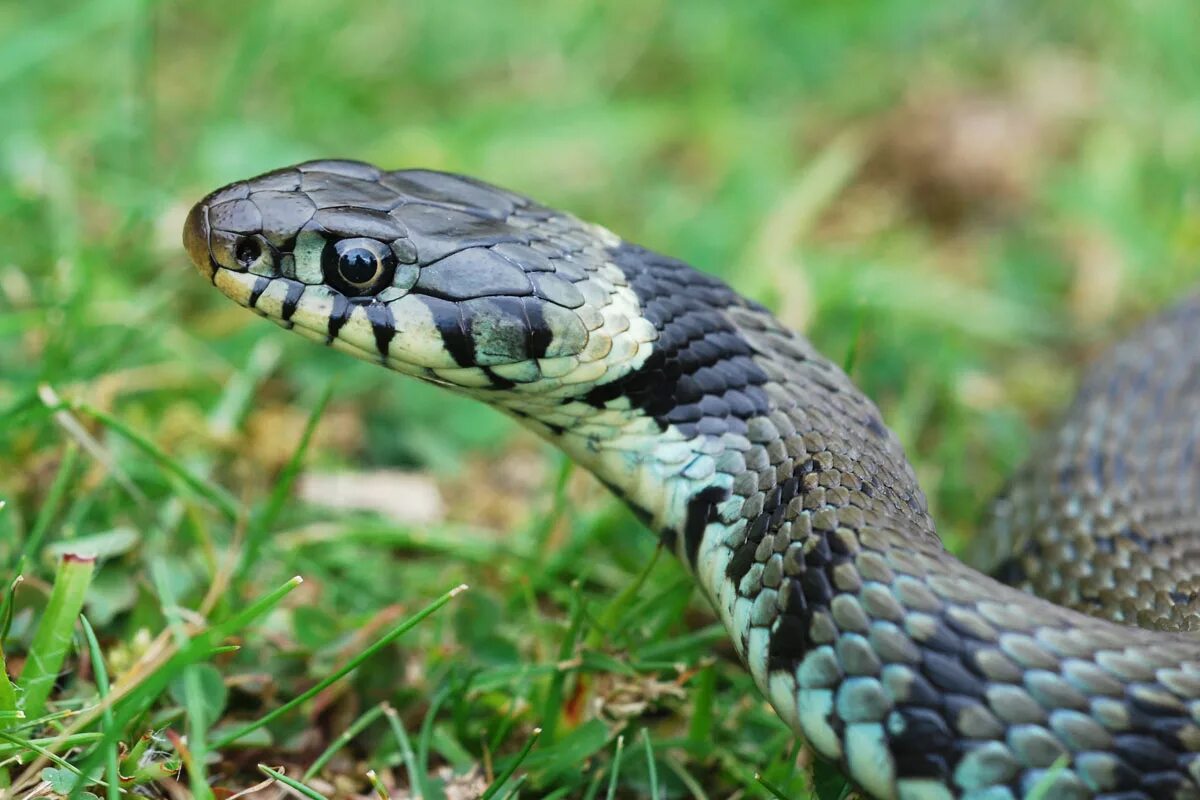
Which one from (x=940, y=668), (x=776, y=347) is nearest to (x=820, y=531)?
(x=940, y=668)

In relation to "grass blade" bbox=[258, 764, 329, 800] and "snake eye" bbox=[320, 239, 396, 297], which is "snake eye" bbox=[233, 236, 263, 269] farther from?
"grass blade" bbox=[258, 764, 329, 800]

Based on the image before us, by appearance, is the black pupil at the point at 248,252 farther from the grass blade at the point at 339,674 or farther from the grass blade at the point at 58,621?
the grass blade at the point at 339,674

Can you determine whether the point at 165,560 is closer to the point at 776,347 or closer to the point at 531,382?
the point at 531,382

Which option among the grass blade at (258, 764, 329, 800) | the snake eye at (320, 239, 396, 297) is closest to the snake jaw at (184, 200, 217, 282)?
the snake eye at (320, 239, 396, 297)

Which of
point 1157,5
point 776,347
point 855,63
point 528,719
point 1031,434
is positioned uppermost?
point 1157,5

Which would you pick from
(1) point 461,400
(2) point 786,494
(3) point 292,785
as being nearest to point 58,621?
(3) point 292,785

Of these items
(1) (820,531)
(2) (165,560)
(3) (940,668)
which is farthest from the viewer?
(2) (165,560)
